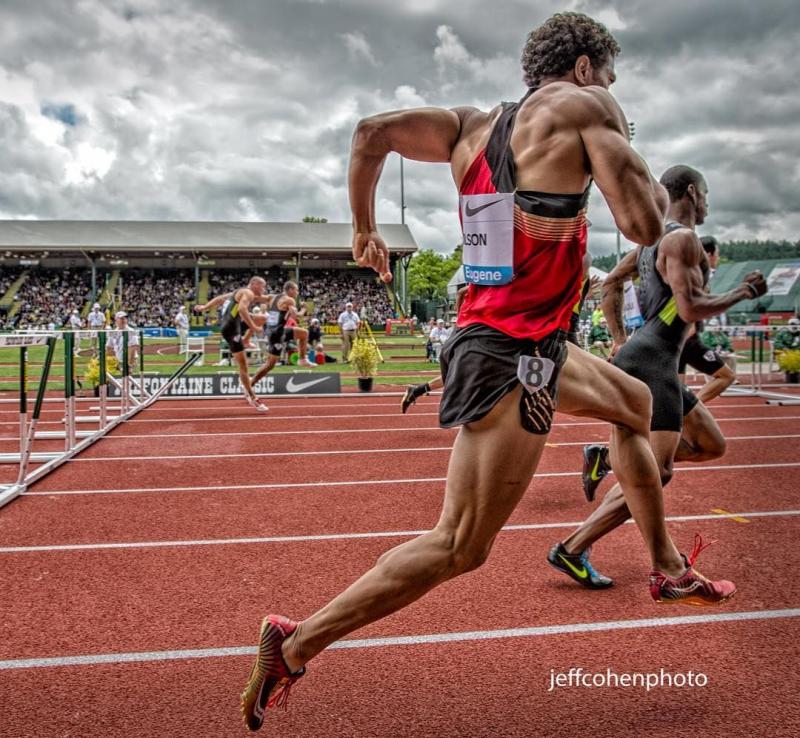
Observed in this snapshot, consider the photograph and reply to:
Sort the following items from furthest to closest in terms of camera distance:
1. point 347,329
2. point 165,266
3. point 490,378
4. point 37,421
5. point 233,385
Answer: point 165,266
point 347,329
point 233,385
point 37,421
point 490,378

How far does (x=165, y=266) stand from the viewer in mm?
50938

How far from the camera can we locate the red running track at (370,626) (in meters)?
2.42

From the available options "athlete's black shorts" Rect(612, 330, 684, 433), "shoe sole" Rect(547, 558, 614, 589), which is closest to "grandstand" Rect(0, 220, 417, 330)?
"athlete's black shorts" Rect(612, 330, 684, 433)

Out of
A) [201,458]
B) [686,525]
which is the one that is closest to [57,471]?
[201,458]

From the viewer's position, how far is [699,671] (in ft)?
8.88

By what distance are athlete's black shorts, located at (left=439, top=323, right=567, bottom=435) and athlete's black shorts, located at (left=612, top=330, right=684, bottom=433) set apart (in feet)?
4.82

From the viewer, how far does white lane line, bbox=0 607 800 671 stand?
2.86 meters

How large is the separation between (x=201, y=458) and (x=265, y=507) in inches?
90.7

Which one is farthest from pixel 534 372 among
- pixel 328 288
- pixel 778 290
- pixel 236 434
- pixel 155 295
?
pixel 155 295

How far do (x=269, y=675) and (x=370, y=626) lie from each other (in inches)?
41.0

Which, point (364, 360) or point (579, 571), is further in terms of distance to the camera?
point (364, 360)

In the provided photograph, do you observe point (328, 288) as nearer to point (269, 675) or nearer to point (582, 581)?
point (582, 581)

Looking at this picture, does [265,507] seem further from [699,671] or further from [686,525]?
[699,671]

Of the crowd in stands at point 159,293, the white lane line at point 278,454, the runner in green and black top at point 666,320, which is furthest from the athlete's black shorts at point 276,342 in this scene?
the crowd in stands at point 159,293
